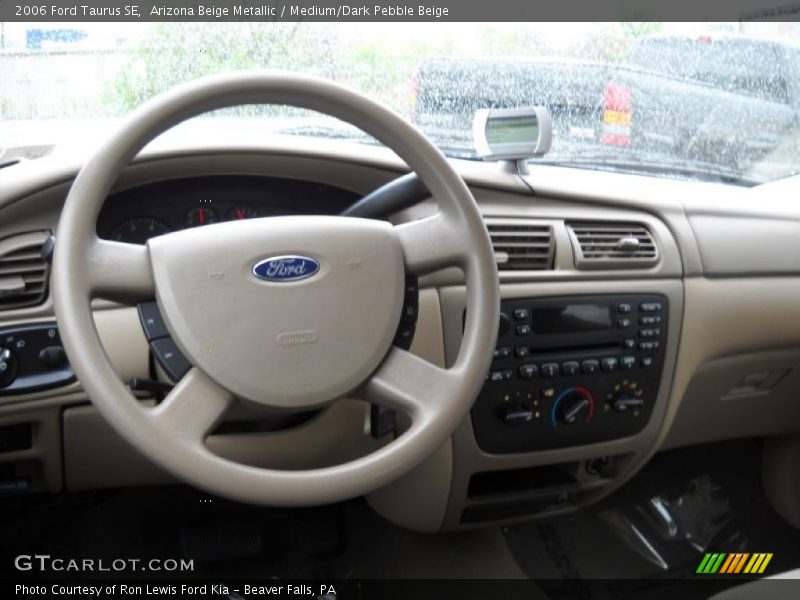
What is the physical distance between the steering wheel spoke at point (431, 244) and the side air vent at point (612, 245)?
0.53 meters

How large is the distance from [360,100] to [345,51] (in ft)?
1.81

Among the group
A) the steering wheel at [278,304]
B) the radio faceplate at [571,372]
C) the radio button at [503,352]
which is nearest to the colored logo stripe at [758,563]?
the radio faceplate at [571,372]

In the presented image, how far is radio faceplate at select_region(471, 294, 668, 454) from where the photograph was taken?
5.56 ft

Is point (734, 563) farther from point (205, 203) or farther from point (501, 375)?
point (205, 203)

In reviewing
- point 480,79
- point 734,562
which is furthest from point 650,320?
point 734,562

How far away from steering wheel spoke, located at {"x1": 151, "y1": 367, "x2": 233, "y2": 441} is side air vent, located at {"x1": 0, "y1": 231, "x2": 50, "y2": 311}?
39 centimetres

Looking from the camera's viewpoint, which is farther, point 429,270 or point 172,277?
point 429,270

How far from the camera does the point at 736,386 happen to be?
6.84 ft

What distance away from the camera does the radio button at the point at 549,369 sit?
5.63 feet

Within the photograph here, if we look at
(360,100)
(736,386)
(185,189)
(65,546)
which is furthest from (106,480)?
(736,386)

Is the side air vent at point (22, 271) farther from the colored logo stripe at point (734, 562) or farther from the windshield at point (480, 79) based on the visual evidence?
the colored logo stripe at point (734, 562)

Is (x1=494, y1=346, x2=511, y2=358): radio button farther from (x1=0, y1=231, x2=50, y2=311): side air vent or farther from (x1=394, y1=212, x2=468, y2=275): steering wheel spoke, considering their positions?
(x1=0, y1=231, x2=50, y2=311): side air vent

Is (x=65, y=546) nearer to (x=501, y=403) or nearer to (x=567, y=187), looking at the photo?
(x=501, y=403)

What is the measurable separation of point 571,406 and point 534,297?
0.73 ft
